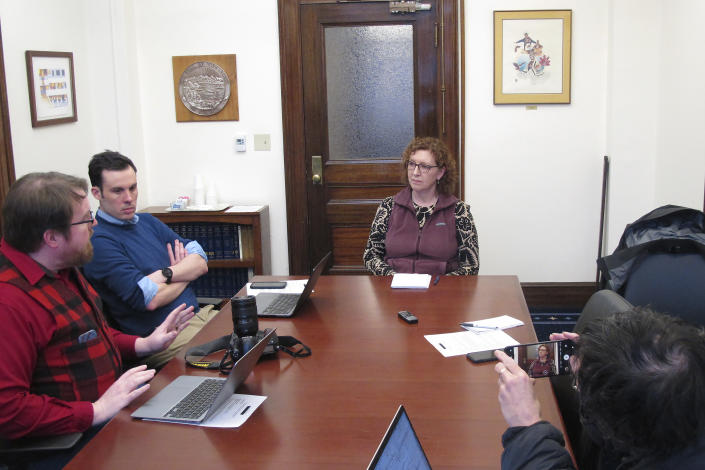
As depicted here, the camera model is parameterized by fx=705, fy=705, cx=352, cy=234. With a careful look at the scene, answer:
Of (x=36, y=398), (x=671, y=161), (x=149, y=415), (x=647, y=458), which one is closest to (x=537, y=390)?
(x=647, y=458)

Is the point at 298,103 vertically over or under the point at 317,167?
over

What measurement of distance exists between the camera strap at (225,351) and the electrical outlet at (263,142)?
273cm

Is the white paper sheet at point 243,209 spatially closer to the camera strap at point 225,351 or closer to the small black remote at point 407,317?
the small black remote at point 407,317

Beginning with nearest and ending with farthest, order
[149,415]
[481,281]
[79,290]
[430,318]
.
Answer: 1. [149,415]
2. [79,290]
3. [430,318]
4. [481,281]

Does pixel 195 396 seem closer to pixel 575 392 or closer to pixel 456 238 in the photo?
pixel 575 392

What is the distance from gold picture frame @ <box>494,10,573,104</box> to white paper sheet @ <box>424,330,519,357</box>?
2.73 m

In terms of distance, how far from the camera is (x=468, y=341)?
85.3 inches

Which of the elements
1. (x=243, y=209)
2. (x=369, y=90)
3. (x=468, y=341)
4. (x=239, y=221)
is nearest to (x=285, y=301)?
(x=468, y=341)

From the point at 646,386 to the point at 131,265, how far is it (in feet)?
6.62

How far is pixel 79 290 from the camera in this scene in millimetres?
2084

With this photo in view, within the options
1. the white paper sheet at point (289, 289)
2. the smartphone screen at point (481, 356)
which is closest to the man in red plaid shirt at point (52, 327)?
the white paper sheet at point (289, 289)

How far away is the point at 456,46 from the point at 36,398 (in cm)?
358

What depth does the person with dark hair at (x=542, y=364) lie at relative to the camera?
169 centimetres

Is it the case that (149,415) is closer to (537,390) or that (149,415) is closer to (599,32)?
(537,390)
